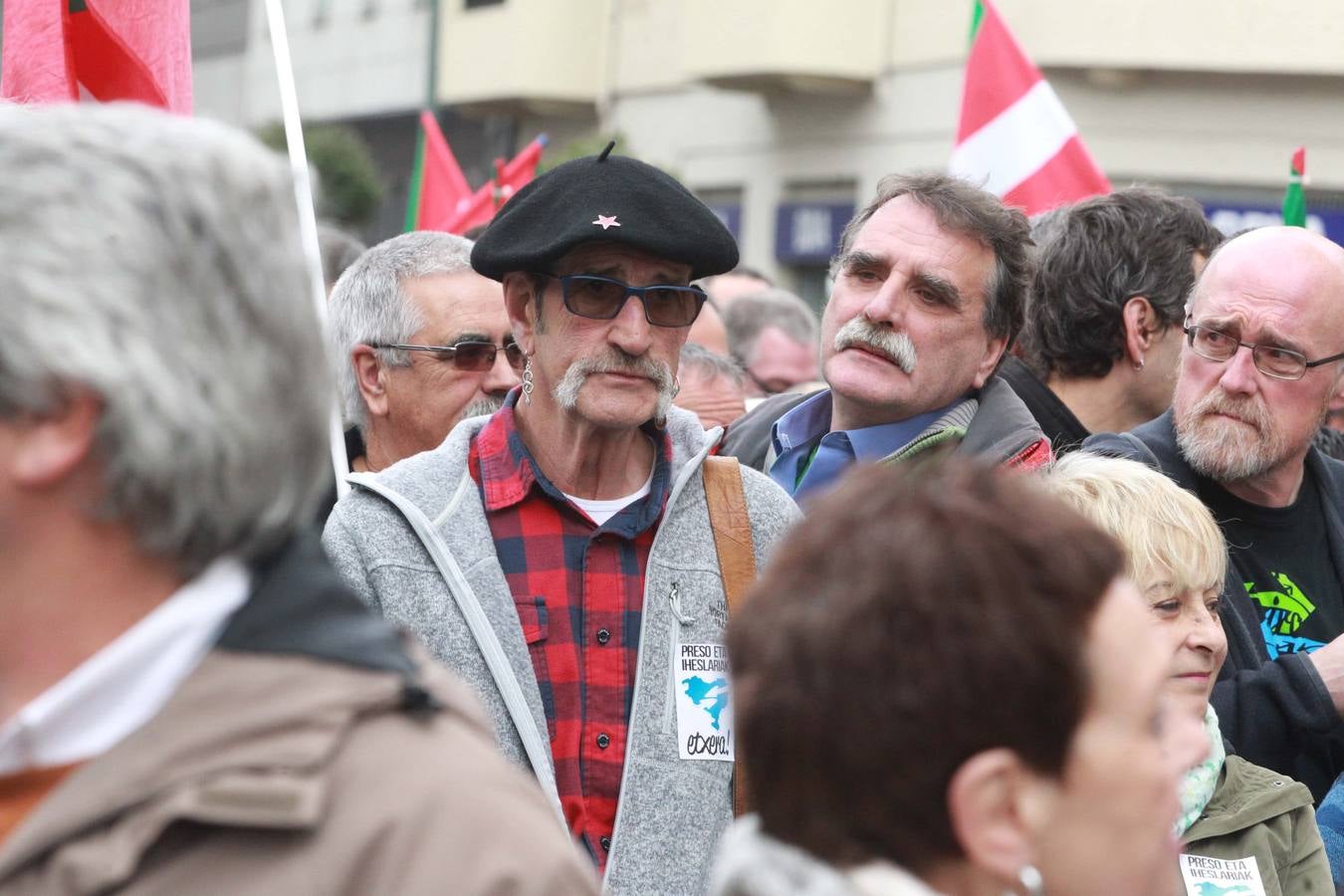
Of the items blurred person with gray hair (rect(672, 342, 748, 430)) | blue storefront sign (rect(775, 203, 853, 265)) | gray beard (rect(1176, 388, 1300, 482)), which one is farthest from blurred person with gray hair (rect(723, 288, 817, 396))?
blue storefront sign (rect(775, 203, 853, 265))

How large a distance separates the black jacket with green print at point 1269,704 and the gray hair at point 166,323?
237cm

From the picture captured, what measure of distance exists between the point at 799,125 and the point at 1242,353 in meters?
16.0

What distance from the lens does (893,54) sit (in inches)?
743

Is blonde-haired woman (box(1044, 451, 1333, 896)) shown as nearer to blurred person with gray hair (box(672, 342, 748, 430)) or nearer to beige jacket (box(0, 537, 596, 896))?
beige jacket (box(0, 537, 596, 896))

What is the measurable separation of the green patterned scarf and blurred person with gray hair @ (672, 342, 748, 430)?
9.01 ft

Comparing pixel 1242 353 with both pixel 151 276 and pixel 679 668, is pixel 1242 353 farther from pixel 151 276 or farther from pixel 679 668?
pixel 151 276

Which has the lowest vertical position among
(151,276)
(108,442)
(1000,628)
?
(1000,628)

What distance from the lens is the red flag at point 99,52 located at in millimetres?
4305

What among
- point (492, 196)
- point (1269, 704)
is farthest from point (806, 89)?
point (1269, 704)

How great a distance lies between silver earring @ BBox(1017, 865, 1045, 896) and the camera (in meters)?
1.77

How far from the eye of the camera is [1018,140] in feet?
21.4

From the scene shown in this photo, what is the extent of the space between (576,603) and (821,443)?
1069mm

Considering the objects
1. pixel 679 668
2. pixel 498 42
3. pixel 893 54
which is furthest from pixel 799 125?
pixel 679 668

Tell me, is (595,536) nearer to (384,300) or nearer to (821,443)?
(821,443)
